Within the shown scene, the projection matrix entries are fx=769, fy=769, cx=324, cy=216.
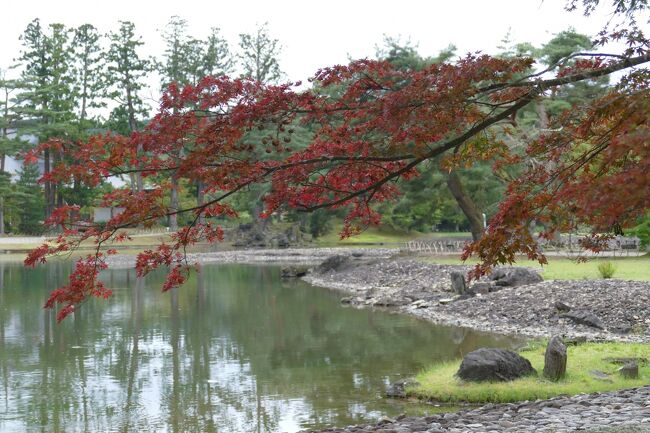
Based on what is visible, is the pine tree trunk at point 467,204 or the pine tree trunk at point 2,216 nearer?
the pine tree trunk at point 467,204

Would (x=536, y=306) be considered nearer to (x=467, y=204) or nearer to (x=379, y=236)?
(x=467, y=204)

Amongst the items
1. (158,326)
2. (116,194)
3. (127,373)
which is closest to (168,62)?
(158,326)

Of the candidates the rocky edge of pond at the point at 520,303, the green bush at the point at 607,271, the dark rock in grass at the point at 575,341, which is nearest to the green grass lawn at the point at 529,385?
the dark rock in grass at the point at 575,341

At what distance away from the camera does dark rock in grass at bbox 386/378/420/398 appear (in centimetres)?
1055

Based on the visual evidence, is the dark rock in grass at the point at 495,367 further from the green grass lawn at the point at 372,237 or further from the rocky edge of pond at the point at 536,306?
the green grass lawn at the point at 372,237

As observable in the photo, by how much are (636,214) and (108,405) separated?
7.48m

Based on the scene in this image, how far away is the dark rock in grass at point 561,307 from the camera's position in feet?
53.7

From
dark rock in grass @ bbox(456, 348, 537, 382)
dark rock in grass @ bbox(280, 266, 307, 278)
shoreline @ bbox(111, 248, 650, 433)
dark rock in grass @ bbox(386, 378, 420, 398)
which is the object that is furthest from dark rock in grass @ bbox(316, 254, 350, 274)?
dark rock in grass @ bbox(456, 348, 537, 382)

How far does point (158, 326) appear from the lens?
17.9m

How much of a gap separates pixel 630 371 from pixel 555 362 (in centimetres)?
98

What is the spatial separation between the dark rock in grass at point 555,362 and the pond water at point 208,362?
174cm

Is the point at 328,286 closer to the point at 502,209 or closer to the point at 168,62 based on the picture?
the point at 502,209

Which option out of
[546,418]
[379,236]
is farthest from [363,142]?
[379,236]

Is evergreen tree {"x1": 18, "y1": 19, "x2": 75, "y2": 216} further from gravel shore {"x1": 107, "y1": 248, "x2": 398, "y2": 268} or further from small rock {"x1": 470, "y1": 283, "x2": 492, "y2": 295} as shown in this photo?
small rock {"x1": 470, "y1": 283, "x2": 492, "y2": 295}
